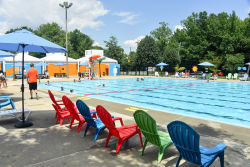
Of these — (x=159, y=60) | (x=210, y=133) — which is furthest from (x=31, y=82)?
(x=159, y=60)

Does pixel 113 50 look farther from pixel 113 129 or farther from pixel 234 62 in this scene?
pixel 113 129

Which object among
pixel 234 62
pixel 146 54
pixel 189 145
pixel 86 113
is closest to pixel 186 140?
pixel 189 145

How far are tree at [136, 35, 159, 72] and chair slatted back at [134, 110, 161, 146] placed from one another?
37567mm

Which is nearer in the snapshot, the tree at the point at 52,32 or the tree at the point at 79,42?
the tree at the point at 52,32

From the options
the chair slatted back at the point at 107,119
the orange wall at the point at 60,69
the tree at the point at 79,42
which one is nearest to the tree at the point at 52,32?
the tree at the point at 79,42

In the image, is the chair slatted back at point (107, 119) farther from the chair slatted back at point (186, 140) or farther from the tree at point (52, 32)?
the tree at point (52, 32)

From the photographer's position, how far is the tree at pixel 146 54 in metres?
40.6

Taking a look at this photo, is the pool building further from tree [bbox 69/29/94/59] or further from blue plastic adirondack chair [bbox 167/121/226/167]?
tree [bbox 69/29/94/59]

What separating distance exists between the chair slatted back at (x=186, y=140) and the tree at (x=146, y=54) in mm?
38162

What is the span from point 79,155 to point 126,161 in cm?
93

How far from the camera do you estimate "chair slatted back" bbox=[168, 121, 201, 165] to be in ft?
9.30

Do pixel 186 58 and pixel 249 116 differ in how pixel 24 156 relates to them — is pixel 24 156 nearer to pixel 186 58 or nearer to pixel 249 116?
pixel 249 116

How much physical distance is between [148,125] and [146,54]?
124ft

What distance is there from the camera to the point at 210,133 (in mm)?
5348
